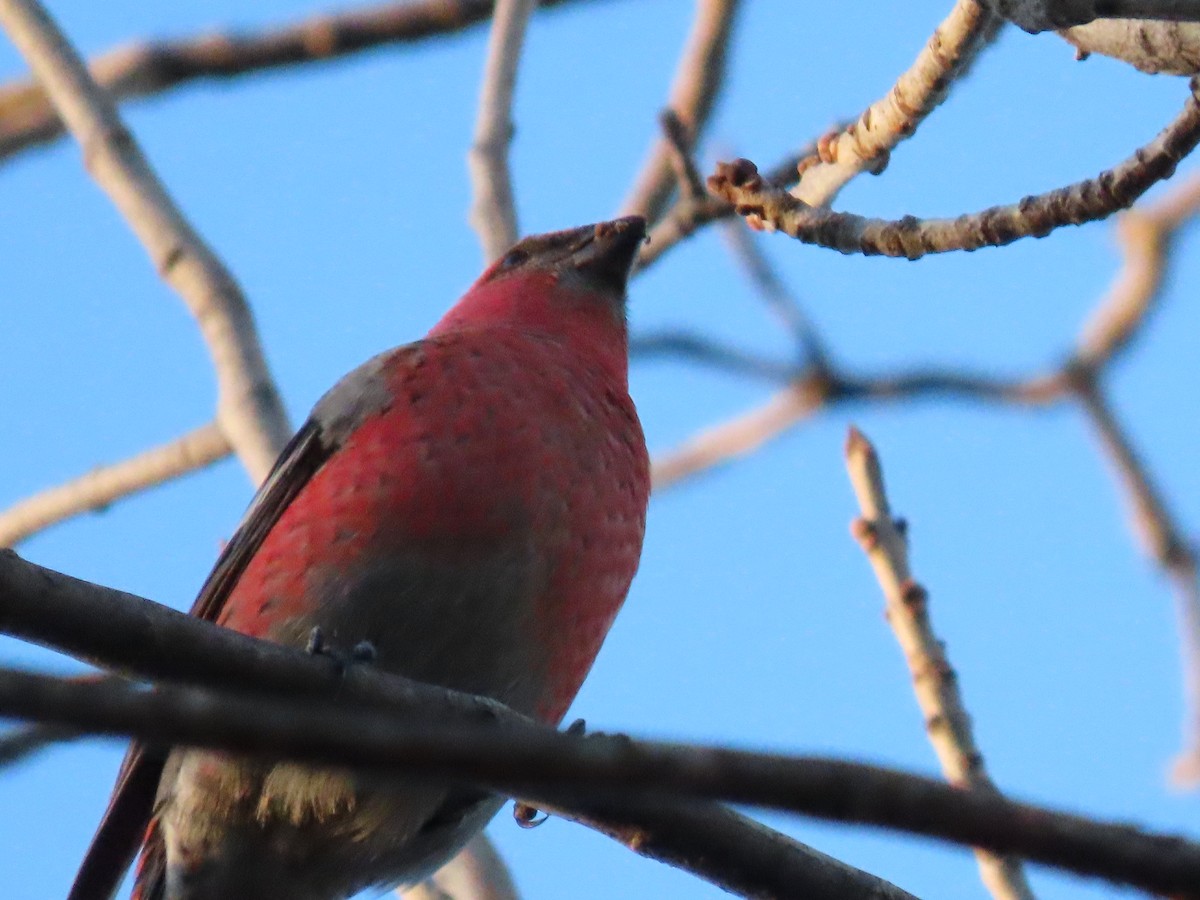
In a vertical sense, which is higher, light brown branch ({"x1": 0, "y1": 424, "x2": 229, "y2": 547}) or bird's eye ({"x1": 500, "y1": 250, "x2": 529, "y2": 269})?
bird's eye ({"x1": 500, "y1": 250, "x2": 529, "y2": 269})

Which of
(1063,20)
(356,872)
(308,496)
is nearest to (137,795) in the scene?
(356,872)

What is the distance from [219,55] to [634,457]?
3991mm

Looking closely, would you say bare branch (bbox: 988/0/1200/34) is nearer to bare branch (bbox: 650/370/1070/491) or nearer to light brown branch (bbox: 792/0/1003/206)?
light brown branch (bbox: 792/0/1003/206)

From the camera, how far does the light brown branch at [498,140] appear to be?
19.9 ft

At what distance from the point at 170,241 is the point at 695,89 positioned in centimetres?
246

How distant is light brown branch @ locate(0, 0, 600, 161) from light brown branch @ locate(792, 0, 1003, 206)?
12.1 ft

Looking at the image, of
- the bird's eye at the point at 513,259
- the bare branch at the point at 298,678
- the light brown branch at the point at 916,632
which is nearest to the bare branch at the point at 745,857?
the bare branch at the point at 298,678

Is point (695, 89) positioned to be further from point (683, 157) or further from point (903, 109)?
point (903, 109)

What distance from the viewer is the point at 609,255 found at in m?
6.29

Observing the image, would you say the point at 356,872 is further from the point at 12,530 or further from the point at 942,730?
the point at 12,530

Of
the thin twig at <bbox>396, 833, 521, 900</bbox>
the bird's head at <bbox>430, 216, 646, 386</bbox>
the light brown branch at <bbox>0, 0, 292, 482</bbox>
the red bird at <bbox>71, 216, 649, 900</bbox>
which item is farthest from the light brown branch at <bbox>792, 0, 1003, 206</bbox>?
the thin twig at <bbox>396, 833, 521, 900</bbox>

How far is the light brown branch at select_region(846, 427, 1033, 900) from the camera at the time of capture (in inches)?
171

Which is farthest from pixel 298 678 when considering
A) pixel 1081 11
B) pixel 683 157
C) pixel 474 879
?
pixel 683 157

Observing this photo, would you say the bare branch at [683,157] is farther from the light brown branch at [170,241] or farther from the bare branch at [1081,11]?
the bare branch at [1081,11]
